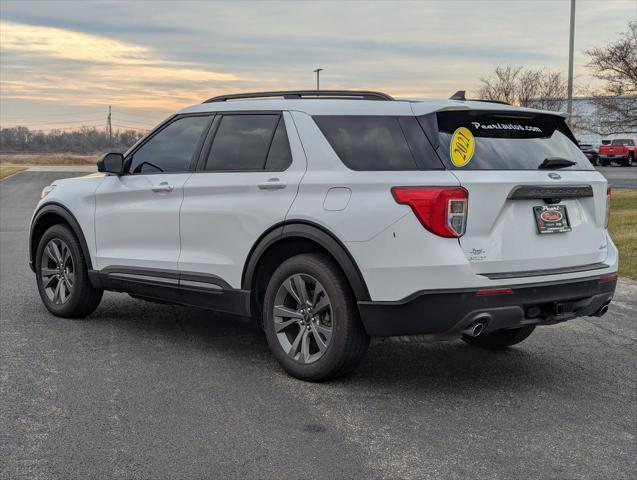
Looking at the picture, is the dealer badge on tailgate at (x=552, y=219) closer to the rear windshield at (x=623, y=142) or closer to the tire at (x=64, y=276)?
the tire at (x=64, y=276)

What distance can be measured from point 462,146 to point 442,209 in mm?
518

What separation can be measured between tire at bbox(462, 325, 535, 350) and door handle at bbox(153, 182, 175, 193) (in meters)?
2.51

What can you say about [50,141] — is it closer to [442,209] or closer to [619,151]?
[619,151]

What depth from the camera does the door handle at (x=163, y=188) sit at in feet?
20.1

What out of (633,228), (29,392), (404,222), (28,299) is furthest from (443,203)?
(633,228)

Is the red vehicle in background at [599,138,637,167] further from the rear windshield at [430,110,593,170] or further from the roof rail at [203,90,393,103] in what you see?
the roof rail at [203,90,393,103]

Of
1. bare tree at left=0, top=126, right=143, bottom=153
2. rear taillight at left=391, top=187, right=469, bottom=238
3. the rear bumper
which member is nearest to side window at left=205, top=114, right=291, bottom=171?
rear taillight at left=391, top=187, right=469, bottom=238

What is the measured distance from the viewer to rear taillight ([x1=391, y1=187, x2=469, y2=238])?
4590mm

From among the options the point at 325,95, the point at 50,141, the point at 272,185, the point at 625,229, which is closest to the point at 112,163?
the point at 272,185

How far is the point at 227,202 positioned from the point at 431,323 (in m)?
1.78

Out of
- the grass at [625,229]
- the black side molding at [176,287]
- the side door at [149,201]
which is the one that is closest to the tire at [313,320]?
the black side molding at [176,287]

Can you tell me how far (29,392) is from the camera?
4.92 meters

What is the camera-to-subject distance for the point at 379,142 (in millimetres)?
5000

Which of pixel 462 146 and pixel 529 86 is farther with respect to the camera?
pixel 529 86
